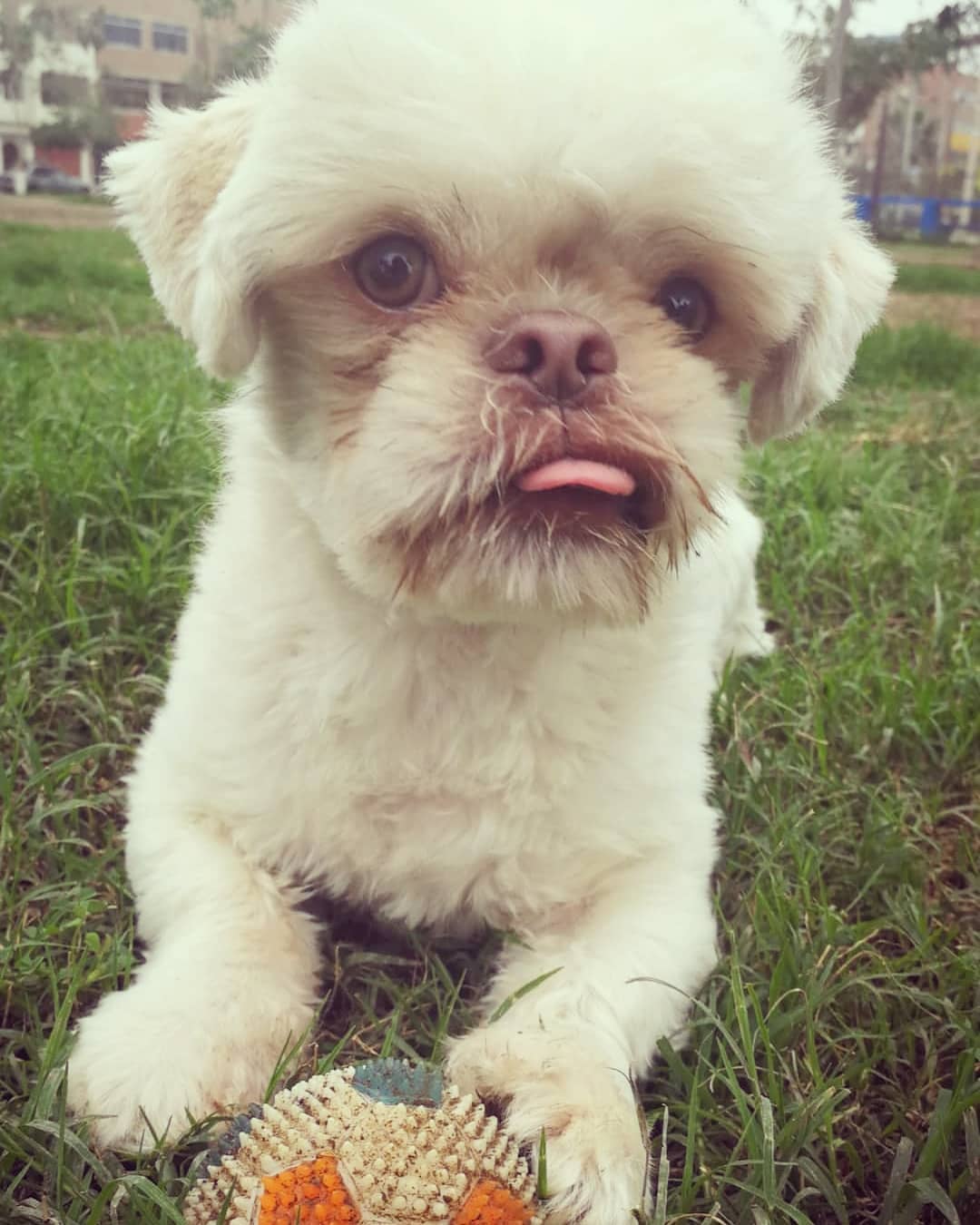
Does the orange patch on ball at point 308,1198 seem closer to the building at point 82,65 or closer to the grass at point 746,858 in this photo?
the grass at point 746,858

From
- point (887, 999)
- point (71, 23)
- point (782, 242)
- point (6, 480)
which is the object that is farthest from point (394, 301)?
point (71, 23)

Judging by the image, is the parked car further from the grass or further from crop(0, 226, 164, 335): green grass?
the grass

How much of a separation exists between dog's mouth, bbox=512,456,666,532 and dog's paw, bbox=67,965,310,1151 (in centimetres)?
82

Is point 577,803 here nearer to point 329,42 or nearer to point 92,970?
point 92,970

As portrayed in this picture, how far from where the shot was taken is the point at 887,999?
5.70 ft

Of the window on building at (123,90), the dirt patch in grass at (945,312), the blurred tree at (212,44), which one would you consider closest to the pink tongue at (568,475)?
the blurred tree at (212,44)

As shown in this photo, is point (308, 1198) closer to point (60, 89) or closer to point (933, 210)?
point (60, 89)

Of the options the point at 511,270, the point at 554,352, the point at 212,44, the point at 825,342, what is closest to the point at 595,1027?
the point at 554,352

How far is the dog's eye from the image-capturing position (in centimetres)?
164

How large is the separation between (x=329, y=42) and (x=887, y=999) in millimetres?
1637

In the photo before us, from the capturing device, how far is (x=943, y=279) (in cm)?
637

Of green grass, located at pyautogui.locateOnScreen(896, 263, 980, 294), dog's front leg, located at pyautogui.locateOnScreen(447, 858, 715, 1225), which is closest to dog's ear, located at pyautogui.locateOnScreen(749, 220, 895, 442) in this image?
dog's front leg, located at pyautogui.locateOnScreen(447, 858, 715, 1225)

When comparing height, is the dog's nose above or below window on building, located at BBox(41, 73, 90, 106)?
below

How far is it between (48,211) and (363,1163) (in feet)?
17.0
